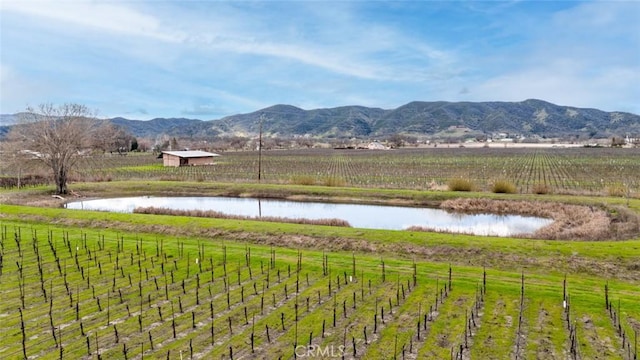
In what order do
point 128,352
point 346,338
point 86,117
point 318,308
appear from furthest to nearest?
point 86,117, point 318,308, point 346,338, point 128,352

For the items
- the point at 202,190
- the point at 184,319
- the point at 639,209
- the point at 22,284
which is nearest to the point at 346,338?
the point at 184,319

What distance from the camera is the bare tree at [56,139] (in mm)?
44000

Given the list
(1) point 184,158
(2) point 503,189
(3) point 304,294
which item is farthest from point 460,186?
(1) point 184,158

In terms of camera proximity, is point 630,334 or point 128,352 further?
point 630,334

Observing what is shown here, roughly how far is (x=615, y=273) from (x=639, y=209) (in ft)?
52.5

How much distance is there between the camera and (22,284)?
1568 centimetres

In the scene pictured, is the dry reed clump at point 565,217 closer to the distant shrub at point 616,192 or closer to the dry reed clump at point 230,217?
the distant shrub at point 616,192

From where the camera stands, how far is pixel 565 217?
32.4 meters

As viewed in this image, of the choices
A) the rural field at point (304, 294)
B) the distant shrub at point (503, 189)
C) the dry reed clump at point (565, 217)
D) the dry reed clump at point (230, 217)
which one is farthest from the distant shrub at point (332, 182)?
the rural field at point (304, 294)

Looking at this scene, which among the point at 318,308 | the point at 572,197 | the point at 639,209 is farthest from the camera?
the point at 572,197

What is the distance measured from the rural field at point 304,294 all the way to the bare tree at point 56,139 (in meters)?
19.3

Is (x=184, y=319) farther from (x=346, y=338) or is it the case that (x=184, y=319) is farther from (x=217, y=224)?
(x=217, y=224)

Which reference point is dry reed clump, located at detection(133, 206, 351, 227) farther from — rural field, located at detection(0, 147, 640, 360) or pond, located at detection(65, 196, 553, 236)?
rural field, located at detection(0, 147, 640, 360)

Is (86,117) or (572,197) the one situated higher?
(86,117)
